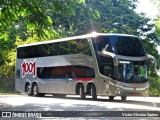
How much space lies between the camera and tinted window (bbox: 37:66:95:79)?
22.2 meters

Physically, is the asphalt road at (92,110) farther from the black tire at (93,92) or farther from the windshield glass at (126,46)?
the windshield glass at (126,46)

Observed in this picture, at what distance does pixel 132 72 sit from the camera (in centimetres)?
2091

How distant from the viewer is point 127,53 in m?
21.0

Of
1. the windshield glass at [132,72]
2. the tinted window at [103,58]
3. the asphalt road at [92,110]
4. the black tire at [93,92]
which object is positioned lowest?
the asphalt road at [92,110]

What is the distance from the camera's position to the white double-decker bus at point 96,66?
2075 centimetres

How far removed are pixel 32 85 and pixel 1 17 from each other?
49.5 ft

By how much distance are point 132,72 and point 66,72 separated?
15.5 feet

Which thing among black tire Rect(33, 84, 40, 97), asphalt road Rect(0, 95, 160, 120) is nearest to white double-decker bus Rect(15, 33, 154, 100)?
black tire Rect(33, 84, 40, 97)

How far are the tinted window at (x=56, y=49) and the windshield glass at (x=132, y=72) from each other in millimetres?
2347

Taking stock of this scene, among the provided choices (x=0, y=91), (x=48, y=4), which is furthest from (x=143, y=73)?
(x=0, y=91)

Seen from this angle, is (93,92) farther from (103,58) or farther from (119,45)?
(119,45)

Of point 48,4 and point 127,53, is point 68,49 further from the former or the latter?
point 48,4

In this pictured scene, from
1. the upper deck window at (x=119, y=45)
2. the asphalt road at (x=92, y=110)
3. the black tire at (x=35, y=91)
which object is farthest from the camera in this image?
the black tire at (x=35, y=91)

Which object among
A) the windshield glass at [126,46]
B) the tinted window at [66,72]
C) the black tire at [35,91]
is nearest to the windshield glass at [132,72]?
the windshield glass at [126,46]
